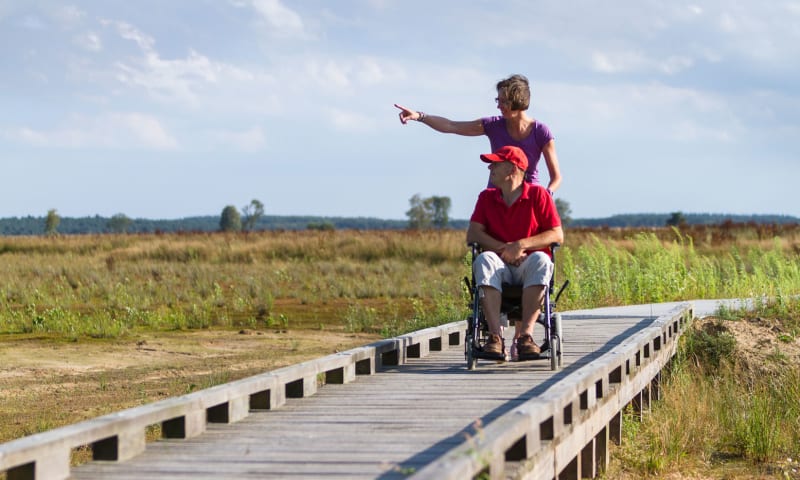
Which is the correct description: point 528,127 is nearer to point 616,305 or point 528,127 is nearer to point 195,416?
point 195,416

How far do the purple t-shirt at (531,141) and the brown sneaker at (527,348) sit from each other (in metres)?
1.16

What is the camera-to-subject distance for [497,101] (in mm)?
7469

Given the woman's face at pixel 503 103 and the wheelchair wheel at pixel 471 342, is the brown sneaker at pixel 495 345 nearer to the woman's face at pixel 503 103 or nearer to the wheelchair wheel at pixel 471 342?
the wheelchair wheel at pixel 471 342

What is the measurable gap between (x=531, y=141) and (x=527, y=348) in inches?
59.7

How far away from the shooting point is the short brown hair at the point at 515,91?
289 inches

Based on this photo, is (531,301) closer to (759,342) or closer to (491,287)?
(491,287)

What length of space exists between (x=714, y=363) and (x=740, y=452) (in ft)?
8.93

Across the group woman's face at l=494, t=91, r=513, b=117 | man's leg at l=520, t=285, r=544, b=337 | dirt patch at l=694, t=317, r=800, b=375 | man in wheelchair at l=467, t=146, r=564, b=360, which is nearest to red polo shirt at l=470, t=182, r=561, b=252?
man in wheelchair at l=467, t=146, r=564, b=360

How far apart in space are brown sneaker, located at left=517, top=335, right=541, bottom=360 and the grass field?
123 cm

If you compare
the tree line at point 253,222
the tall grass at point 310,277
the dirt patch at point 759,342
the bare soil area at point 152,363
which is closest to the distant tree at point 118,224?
the tree line at point 253,222

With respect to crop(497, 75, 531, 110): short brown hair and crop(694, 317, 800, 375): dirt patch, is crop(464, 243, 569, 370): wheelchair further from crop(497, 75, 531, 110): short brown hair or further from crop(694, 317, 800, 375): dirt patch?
crop(694, 317, 800, 375): dirt patch

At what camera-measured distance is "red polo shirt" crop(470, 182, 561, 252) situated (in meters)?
7.10

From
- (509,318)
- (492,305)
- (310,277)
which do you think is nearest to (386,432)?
(492,305)

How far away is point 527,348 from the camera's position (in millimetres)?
7070
